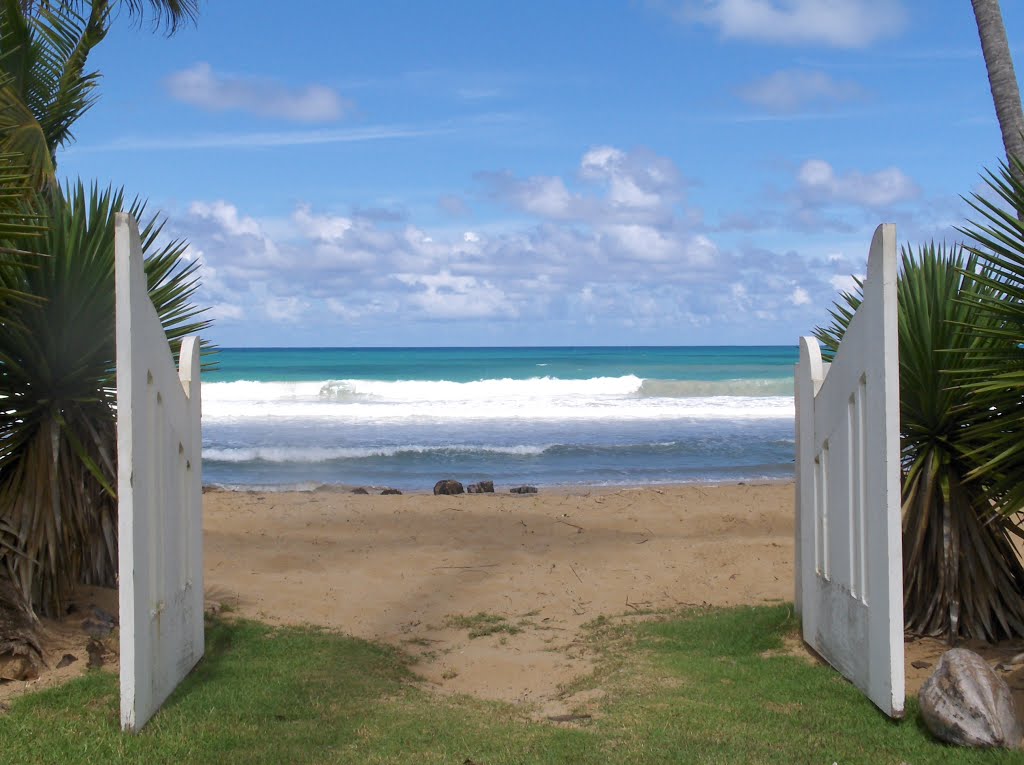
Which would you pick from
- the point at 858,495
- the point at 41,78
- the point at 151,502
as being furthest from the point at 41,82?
the point at 858,495

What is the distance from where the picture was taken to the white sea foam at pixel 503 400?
29625 mm

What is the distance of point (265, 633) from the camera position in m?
6.44

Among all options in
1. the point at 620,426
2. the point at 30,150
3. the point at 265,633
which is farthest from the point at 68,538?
the point at 620,426

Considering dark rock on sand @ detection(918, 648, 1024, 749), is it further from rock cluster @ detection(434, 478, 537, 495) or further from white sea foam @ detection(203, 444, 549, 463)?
white sea foam @ detection(203, 444, 549, 463)

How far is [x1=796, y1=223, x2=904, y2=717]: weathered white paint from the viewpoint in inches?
165

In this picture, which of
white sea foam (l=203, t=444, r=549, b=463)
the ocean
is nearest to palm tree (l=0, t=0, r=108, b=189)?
the ocean

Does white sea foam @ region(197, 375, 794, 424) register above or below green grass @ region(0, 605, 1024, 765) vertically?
above

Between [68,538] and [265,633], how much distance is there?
1445mm

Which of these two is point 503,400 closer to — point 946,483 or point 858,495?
point 946,483

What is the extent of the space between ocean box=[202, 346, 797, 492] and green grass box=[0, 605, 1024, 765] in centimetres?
996

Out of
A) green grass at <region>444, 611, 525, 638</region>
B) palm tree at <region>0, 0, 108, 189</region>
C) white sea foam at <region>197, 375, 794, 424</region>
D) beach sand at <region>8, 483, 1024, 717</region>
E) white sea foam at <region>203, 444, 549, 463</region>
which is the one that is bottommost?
green grass at <region>444, 611, 525, 638</region>

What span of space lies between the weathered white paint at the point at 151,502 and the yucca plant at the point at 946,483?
387 cm

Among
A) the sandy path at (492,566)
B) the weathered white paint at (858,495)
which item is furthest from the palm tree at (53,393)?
the weathered white paint at (858,495)

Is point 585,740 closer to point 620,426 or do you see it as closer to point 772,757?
point 772,757
